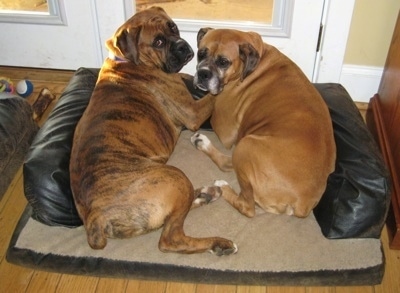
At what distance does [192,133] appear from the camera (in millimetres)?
3074

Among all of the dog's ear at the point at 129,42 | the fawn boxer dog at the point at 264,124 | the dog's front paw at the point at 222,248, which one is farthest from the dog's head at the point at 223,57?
the dog's front paw at the point at 222,248

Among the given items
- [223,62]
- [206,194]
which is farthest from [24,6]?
[206,194]

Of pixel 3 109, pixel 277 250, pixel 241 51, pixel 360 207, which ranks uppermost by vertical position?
pixel 241 51

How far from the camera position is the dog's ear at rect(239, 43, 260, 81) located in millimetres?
2434

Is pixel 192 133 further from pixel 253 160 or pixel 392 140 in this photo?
pixel 392 140

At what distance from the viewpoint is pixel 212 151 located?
2.80 m

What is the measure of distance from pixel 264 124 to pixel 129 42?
2.67 ft

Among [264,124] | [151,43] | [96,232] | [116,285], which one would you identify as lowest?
[116,285]

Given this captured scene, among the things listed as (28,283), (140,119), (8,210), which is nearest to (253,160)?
(140,119)

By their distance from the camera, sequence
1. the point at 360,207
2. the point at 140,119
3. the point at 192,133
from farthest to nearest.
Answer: the point at 192,133 → the point at 140,119 → the point at 360,207

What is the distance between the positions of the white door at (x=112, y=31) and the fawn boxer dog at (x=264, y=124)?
0.69 metres

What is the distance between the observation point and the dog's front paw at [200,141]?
2824 millimetres

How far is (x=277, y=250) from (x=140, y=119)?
3.10ft

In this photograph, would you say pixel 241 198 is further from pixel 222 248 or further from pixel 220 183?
pixel 222 248
